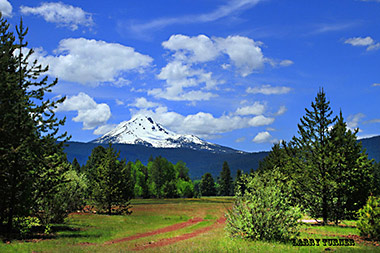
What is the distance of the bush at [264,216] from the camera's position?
18188mm

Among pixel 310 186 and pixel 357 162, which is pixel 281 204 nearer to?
pixel 310 186

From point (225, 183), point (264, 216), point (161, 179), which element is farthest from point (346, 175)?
point (225, 183)

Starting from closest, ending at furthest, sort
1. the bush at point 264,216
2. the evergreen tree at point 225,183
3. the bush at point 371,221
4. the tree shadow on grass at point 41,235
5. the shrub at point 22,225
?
the bush at point 264,216, the bush at point 371,221, the tree shadow on grass at point 41,235, the shrub at point 22,225, the evergreen tree at point 225,183

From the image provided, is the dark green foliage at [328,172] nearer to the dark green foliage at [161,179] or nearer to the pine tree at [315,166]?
the pine tree at [315,166]

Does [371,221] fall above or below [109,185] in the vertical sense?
below

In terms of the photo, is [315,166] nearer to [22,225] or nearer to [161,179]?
[22,225]

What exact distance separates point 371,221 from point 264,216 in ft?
22.3

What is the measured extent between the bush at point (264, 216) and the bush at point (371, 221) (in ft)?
13.8

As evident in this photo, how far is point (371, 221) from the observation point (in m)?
19.2

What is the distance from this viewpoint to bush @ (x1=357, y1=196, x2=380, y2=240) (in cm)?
1884

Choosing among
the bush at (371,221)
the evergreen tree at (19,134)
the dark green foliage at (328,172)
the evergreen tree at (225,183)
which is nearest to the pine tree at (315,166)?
the dark green foliage at (328,172)

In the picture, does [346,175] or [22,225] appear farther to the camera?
[346,175]

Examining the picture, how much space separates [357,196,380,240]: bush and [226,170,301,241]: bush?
421 cm

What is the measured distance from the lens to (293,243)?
17594mm
